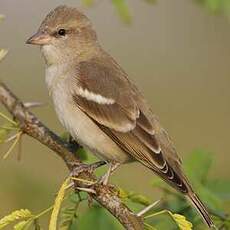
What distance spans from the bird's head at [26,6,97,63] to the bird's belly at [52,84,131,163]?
1.78ft

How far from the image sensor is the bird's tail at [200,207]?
425 centimetres

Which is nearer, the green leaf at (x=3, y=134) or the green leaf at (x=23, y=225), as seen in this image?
the green leaf at (x=23, y=225)

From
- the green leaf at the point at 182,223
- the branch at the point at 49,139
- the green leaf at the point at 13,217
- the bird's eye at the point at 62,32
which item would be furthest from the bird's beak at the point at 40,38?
the green leaf at the point at 182,223

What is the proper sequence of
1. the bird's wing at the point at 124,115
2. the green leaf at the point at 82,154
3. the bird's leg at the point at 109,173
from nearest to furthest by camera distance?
the bird's leg at the point at 109,173
the green leaf at the point at 82,154
the bird's wing at the point at 124,115

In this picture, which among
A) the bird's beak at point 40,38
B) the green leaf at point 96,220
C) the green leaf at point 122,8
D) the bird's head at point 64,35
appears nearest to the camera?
the green leaf at point 96,220

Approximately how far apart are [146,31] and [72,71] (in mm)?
9963

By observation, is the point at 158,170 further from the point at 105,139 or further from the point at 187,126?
the point at 187,126

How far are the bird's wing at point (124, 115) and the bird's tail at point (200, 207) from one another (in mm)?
349

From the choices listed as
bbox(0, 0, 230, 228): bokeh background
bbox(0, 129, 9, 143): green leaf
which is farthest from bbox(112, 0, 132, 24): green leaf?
bbox(0, 0, 230, 228): bokeh background

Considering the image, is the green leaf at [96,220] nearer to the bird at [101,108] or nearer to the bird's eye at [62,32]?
the bird at [101,108]

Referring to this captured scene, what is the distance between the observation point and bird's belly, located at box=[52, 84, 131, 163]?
520cm

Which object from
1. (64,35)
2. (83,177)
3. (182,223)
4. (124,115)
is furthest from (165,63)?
(182,223)

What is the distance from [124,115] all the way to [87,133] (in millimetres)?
281

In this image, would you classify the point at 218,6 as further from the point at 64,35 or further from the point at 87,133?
the point at 64,35
